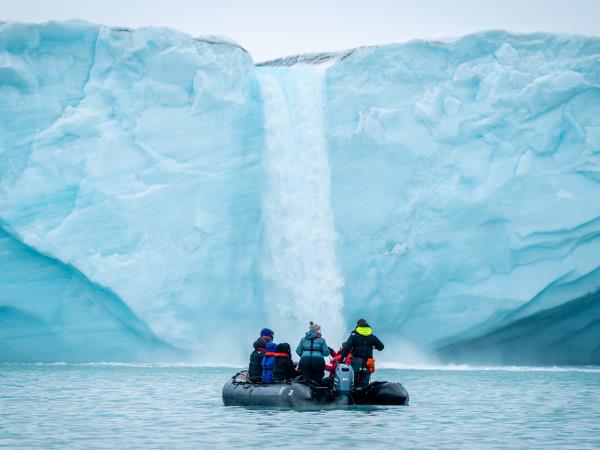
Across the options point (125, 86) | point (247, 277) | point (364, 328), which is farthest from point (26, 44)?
point (364, 328)

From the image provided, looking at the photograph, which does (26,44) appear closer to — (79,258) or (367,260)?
(79,258)

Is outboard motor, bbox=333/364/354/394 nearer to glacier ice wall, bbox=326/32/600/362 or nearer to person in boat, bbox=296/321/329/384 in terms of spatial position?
person in boat, bbox=296/321/329/384

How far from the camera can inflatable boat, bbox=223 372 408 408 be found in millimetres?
11742

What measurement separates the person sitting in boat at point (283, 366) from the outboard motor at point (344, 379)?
63 centimetres

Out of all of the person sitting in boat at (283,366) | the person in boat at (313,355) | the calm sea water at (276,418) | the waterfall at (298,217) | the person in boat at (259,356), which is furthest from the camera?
the waterfall at (298,217)

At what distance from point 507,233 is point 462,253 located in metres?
1.09

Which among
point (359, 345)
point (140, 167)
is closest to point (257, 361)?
point (359, 345)

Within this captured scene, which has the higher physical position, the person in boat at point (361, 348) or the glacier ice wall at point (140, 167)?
the glacier ice wall at point (140, 167)

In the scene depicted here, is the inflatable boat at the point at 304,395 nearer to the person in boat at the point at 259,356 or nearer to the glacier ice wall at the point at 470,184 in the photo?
the person in boat at the point at 259,356

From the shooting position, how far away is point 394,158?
2223 centimetres

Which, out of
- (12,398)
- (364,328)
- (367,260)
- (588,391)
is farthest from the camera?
(367,260)

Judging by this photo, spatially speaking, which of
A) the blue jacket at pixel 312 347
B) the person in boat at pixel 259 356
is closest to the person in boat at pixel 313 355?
the blue jacket at pixel 312 347

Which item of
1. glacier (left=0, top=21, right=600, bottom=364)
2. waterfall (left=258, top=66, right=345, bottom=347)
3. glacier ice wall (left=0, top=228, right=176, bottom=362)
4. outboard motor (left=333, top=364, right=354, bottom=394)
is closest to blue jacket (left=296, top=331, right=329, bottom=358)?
outboard motor (left=333, top=364, right=354, bottom=394)

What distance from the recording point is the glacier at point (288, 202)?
69.0 ft
